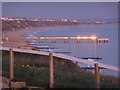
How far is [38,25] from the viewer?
14275 cm

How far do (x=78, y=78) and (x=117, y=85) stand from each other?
106cm

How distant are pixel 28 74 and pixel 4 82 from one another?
1379mm

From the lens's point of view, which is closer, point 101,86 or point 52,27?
point 101,86

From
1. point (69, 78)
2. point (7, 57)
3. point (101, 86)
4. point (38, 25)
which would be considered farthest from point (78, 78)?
point (38, 25)

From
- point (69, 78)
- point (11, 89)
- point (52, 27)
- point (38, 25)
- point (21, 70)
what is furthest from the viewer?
point (52, 27)

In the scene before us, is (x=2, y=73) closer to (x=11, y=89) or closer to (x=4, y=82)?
(x=4, y=82)

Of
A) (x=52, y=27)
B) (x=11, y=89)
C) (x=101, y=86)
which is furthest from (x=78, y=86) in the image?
(x=52, y=27)

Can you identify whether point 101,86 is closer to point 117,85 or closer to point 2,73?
point 117,85

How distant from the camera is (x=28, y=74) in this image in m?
9.66

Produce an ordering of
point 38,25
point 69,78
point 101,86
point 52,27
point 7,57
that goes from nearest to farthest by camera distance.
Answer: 1. point 101,86
2. point 69,78
3. point 7,57
4. point 38,25
5. point 52,27

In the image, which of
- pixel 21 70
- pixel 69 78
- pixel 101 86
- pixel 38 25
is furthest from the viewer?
pixel 38 25

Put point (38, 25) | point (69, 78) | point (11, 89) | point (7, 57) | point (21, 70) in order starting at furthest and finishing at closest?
point (38, 25), point (7, 57), point (21, 70), point (69, 78), point (11, 89)

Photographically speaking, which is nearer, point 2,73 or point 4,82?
point 4,82

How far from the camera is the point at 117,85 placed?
27.8 feet
